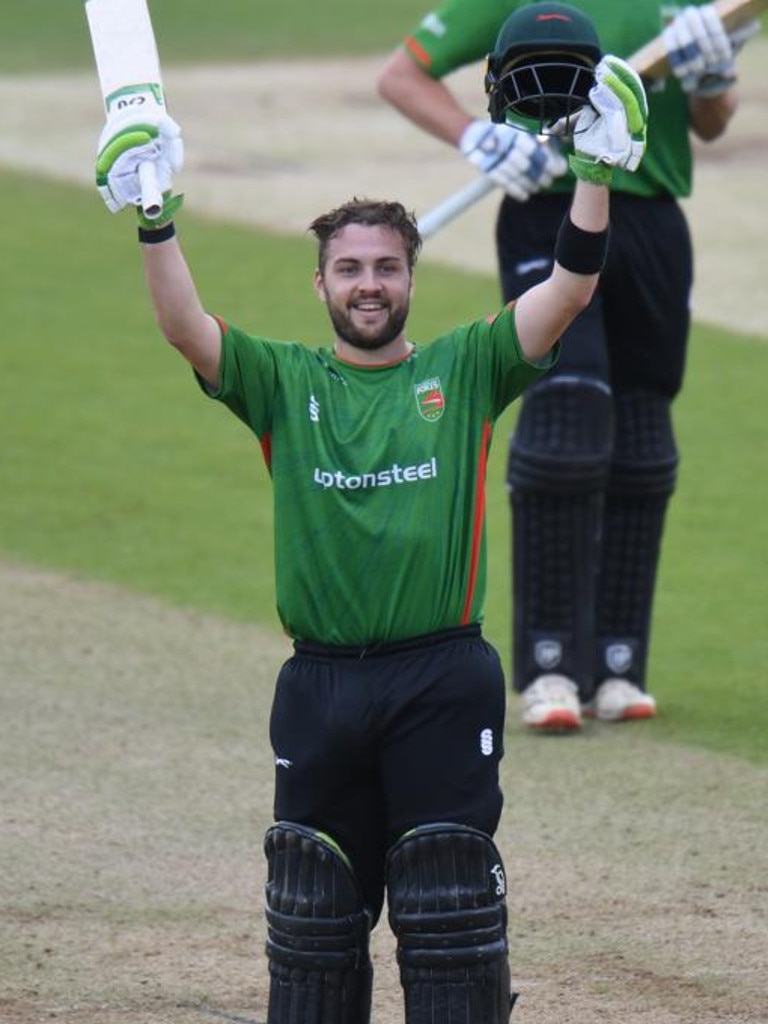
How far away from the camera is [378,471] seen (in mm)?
4527

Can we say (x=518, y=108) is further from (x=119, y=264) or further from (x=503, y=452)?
(x=119, y=264)

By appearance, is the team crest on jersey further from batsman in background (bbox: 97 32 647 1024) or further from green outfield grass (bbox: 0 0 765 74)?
green outfield grass (bbox: 0 0 765 74)

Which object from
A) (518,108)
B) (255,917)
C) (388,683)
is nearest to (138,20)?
(518,108)

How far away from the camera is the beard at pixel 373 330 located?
4.59 meters

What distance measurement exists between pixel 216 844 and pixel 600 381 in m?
1.78

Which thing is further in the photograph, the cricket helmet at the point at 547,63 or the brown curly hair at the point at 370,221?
the brown curly hair at the point at 370,221

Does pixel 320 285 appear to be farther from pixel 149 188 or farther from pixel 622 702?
pixel 622 702

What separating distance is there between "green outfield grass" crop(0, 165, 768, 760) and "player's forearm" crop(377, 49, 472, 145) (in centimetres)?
172

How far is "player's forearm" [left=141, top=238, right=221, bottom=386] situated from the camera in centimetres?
448

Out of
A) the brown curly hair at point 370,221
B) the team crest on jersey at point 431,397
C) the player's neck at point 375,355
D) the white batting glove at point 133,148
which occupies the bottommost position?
the team crest on jersey at point 431,397

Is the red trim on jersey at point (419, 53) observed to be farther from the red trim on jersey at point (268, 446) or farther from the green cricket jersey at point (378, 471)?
the red trim on jersey at point (268, 446)

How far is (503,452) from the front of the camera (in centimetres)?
1020

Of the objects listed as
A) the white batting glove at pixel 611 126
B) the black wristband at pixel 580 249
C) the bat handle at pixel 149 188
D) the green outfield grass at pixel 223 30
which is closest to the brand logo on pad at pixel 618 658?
the black wristband at pixel 580 249

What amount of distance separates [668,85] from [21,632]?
279 cm
